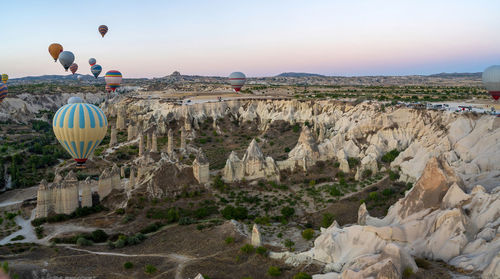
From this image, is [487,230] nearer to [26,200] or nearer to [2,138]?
[26,200]

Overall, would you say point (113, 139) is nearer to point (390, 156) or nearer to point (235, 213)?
point (235, 213)

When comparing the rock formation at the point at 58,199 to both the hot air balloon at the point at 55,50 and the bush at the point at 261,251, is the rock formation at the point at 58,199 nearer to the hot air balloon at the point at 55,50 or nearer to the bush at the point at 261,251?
the bush at the point at 261,251

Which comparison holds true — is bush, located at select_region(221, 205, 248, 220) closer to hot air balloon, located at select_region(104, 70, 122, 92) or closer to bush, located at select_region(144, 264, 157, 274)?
bush, located at select_region(144, 264, 157, 274)

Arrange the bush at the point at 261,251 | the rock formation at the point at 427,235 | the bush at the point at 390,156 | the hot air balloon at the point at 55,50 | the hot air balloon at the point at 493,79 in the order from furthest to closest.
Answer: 1. the hot air balloon at the point at 55,50
2. the bush at the point at 390,156
3. the hot air balloon at the point at 493,79
4. the bush at the point at 261,251
5. the rock formation at the point at 427,235

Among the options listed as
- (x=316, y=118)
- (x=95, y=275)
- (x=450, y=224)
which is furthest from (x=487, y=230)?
(x=316, y=118)

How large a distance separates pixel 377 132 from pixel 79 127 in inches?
1125

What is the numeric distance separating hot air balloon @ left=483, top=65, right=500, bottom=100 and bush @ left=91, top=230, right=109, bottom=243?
3205 centimetres

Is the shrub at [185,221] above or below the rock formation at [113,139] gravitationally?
below

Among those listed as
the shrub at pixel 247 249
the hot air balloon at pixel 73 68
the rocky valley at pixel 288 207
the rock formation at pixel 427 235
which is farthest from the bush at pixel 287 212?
the hot air balloon at pixel 73 68

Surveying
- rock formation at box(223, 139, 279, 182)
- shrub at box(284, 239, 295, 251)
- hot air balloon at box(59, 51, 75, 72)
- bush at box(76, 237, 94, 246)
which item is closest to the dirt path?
bush at box(76, 237, 94, 246)

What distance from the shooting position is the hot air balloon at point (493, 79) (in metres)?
29.7

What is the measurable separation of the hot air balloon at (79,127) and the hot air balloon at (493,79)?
1273 inches

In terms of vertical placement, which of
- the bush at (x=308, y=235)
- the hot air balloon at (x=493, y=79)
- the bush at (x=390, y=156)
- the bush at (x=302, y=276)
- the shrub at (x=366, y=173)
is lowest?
the bush at (x=308, y=235)

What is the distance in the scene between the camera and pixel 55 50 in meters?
54.8
